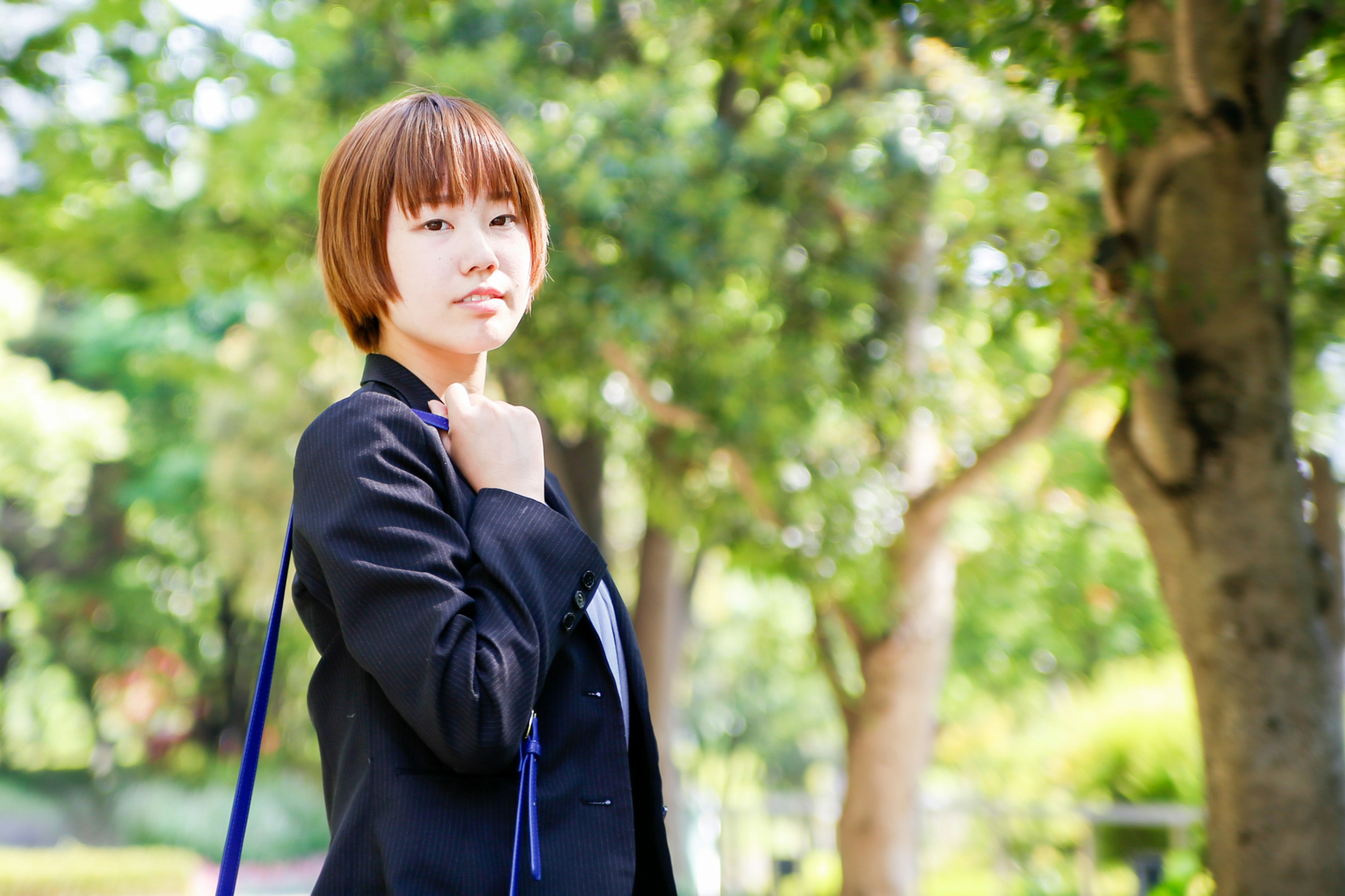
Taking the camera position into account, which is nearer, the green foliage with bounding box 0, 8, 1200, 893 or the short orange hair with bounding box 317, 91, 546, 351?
the short orange hair with bounding box 317, 91, 546, 351

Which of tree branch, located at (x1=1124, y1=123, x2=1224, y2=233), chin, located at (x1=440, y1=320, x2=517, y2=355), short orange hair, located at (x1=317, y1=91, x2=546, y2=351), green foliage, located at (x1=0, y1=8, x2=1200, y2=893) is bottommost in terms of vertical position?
chin, located at (x1=440, y1=320, x2=517, y2=355)

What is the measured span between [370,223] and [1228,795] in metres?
3.21

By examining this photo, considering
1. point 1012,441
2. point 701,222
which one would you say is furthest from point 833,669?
point 701,222

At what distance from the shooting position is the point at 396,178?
4.61ft

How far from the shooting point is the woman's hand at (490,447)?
53.9 inches

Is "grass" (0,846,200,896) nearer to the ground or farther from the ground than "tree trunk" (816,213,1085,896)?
nearer to the ground

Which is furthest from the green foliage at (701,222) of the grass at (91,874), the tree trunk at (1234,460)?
the grass at (91,874)

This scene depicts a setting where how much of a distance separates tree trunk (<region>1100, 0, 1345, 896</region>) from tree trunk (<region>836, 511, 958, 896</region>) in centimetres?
527

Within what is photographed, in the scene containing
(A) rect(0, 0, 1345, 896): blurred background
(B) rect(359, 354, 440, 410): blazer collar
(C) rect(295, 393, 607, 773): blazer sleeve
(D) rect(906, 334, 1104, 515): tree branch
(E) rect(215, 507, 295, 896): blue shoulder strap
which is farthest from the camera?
(D) rect(906, 334, 1104, 515): tree branch

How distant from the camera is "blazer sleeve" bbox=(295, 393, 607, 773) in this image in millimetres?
1182

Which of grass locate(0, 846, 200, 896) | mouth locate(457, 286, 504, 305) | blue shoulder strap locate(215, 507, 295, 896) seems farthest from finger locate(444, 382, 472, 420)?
grass locate(0, 846, 200, 896)

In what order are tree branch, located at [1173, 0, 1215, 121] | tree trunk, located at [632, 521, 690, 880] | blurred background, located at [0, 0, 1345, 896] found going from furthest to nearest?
1. tree trunk, located at [632, 521, 690, 880]
2. blurred background, located at [0, 0, 1345, 896]
3. tree branch, located at [1173, 0, 1215, 121]

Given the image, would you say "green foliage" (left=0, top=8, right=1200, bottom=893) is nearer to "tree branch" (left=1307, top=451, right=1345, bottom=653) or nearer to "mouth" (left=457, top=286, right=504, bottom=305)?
"tree branch" (left=1307, top=451, right=1345, bottom=653)

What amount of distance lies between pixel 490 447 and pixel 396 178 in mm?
346
